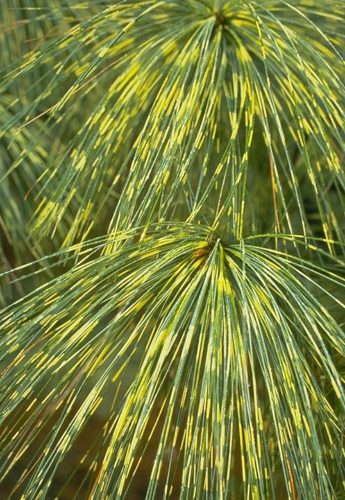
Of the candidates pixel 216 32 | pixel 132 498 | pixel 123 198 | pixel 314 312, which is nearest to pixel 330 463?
pixel 314 312

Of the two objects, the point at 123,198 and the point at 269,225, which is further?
the point at 269,225

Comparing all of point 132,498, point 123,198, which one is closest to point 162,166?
point 123,198

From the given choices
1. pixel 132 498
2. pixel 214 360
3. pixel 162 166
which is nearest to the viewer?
pixel 214 360

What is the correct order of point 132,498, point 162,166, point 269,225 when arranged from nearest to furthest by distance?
point 162,166, point 269,225, point 132,498

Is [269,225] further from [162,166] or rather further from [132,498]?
[132,498]

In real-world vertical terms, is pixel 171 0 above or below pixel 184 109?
above

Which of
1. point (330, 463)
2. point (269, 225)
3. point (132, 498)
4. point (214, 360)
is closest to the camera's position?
point (214, 360)

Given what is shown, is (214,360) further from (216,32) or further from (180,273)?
(216,32)

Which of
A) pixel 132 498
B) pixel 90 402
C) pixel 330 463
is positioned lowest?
pixel 132 498

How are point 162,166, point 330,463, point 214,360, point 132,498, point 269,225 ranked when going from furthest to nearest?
point 132,498 → point 269,225 → point 330,463 → point 162,166 → point 214,360
